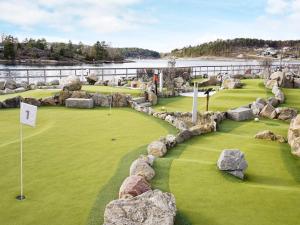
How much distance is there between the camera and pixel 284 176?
712 cm

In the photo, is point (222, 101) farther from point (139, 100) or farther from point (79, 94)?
point (79, 94)

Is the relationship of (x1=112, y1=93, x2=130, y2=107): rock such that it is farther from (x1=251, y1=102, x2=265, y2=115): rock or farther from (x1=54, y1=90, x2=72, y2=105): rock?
(x1=251, y1=102, x2=265, y2=115): rock

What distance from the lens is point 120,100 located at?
52.3 feet

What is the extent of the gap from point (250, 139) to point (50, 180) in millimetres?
5978

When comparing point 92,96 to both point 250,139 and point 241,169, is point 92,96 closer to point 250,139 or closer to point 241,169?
point 250,139

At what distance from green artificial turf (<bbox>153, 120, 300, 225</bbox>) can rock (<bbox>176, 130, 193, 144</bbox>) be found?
214 mm

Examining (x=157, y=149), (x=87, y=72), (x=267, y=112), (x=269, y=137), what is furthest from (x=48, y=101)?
(x=87, y=72)

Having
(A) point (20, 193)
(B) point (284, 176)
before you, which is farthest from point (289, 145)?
(A) point (20, 193)

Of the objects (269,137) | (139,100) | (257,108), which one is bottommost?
(269,137)

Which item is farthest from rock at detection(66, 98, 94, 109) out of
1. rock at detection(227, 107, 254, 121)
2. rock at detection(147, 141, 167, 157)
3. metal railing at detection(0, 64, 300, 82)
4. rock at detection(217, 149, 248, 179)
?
rock at detection(217, 149, 248, 179)

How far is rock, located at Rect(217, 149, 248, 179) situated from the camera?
21.7 feet

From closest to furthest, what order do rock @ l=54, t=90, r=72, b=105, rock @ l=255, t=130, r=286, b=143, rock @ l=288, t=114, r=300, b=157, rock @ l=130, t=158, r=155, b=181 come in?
1. rock @ l=130, t=158, r=155, b=181
2. rock @ l=288, t=114, r=300, b=157
3. rock @ l=255, t=130, r=286, b=143
4. rock @ l=54, t=90, r=72, b=105

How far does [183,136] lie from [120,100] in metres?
6.72

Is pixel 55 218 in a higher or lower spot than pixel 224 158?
lower
